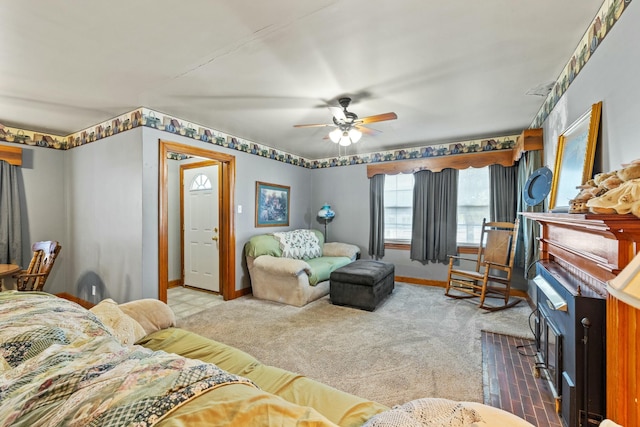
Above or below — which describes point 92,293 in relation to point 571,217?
below

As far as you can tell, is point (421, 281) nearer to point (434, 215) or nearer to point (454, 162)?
point (434, 215)

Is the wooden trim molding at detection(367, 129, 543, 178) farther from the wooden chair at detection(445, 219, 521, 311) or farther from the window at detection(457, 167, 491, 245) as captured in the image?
the wooden chair at detection(445, 219, 521, 311)

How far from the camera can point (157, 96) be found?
9.11ft

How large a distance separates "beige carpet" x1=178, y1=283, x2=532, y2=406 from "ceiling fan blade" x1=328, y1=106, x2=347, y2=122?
2.29 metres

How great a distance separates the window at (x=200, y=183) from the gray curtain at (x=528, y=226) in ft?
14.5

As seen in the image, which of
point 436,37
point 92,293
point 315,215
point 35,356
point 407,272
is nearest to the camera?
point 35,356

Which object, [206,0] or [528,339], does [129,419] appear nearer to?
[206,0]

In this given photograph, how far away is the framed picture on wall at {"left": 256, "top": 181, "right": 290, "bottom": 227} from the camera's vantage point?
4641 millimetres

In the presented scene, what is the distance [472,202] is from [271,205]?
11.0ft

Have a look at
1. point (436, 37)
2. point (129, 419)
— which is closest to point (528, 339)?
point (436, 37)

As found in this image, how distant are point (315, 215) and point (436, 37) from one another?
434 centimetres

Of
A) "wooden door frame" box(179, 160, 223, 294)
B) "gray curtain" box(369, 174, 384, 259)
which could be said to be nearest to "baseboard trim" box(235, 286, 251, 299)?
"wooden door frame" box(179, 160, 223, 294)

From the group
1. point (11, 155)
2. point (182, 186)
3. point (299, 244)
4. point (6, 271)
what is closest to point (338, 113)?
point (299, 244)

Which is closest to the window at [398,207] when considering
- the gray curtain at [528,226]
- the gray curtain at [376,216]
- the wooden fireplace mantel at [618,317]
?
the gray curtain at [376,216]
